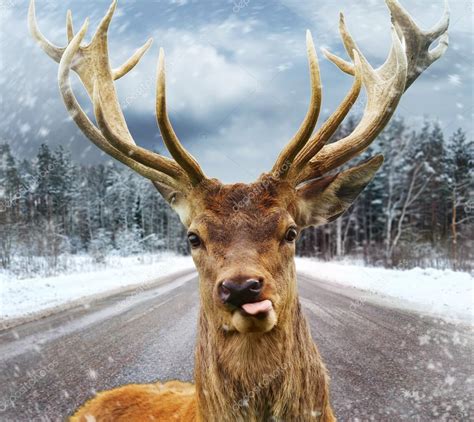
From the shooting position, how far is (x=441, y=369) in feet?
15.1

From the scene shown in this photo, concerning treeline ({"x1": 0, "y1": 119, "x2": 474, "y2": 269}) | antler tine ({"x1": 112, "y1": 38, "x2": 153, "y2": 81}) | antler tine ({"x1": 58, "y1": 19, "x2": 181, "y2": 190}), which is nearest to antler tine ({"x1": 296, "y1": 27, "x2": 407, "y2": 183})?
antler tine ({"x1": 58, "y1": 19, "x2": 181, "y2": 190})

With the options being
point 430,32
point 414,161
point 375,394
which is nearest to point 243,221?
point 375,394

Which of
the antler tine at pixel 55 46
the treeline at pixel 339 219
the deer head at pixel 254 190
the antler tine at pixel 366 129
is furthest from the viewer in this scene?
the treeline at pixel 339 219

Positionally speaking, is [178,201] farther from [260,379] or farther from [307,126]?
[260,379]

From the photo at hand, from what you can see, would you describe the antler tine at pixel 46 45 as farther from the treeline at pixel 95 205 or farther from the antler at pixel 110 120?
the treeline at pixel 95 205

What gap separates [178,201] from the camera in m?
3.01

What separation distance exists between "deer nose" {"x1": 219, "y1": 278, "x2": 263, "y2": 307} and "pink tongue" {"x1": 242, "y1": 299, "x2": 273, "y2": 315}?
0.02 metres

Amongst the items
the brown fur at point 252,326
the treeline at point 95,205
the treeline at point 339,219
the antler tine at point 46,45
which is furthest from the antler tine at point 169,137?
the treeline at point 95,205

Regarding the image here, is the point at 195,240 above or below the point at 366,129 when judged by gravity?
below

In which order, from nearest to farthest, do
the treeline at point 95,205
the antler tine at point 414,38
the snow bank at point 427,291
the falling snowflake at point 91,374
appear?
the antler tine at point 414,38 < the falling snowflake at point 91,374 < the snow bank at point 427,291 < the treeline at point 95,205

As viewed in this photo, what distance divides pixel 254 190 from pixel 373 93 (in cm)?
177

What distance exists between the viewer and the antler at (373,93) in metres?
2.91

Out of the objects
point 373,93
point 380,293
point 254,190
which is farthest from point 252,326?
point 380,293

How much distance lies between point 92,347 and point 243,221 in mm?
4155
